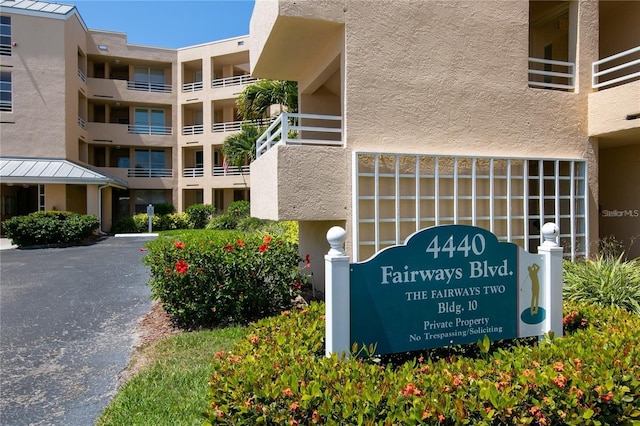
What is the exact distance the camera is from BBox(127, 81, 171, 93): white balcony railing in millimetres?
28728

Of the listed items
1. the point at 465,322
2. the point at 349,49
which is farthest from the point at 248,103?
the point at 465,322

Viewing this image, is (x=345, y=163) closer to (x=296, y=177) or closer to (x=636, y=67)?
(x=296, y=177)

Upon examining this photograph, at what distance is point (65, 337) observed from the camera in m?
6.30

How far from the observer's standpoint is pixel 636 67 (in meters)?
10.2

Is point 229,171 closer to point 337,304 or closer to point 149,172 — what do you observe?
point 149,172

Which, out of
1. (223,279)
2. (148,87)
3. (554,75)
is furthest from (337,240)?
(148,87)

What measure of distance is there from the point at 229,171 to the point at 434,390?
86.7ft

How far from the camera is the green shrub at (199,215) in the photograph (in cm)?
2678

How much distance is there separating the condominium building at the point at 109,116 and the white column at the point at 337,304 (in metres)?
21.9

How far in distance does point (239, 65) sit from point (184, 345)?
2745 cm

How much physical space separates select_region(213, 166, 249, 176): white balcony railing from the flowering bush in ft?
66.9

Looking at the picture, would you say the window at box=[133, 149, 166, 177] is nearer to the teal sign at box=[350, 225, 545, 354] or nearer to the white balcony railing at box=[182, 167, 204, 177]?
the white balcony railing at box=[182, 167, 204, 177]

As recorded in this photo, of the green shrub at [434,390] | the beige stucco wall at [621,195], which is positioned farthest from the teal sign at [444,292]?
the beige stucco wall at [621,195]

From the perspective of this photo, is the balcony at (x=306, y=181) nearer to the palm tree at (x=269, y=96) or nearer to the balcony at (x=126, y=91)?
the palm tree at (x=269, y=96)
